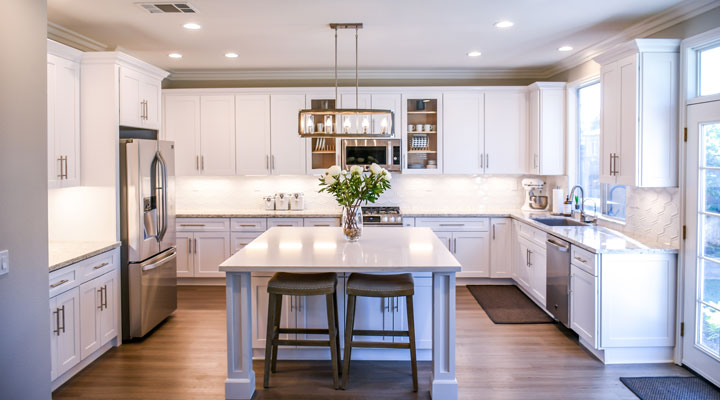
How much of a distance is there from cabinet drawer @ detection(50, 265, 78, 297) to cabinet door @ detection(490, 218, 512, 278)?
4.32 metres

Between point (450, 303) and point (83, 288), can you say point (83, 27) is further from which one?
point (450, 303)

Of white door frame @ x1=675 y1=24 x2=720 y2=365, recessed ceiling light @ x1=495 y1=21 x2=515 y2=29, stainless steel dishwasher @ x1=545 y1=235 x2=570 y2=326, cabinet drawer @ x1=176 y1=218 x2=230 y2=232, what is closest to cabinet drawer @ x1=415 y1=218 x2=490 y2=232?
stainless steel dishwasher @ x1=545 y1=235 x2=570 y2=326

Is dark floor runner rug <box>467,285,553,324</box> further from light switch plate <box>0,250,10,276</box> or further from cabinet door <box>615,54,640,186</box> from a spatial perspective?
light switch plate <box>0,250,10,276</box>

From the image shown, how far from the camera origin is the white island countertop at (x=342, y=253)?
9.84 ft

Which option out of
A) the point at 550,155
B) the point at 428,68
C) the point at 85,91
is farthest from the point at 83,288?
the point at 550,155

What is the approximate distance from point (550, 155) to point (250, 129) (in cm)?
355

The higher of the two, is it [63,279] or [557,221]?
[557,221]

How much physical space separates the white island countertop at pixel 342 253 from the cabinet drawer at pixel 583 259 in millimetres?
1108

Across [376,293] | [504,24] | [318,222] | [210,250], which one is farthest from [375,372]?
[210,250]

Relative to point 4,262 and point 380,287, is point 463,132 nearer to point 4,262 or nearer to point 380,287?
point 380,287

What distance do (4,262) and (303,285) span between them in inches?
63.9

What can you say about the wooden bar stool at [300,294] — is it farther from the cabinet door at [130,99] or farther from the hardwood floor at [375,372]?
the cabinet door at [130,99]

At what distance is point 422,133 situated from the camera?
6336 mm

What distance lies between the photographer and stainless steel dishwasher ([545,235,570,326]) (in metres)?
4.21
